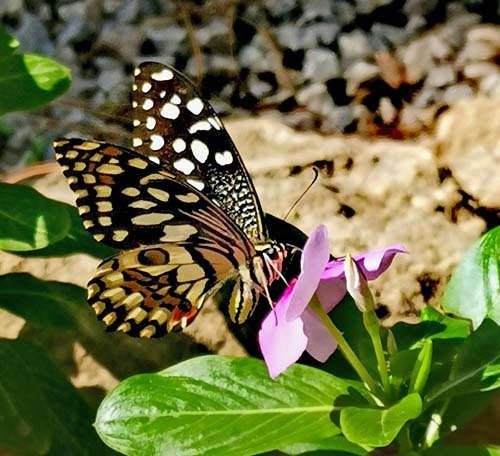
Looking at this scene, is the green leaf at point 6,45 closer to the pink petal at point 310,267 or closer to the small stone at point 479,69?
the pink petal at point 310,267

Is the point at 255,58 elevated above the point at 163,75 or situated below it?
below

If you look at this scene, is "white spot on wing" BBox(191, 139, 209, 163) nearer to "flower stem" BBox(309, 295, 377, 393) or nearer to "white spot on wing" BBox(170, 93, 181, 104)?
"white spot on wing" BBox(170, 93, 181, 104)

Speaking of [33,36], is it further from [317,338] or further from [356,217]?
[317,338]

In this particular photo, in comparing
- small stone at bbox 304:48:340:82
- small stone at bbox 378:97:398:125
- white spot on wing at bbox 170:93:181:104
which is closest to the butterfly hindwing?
white spot on wing at bbox 170:93:181:104

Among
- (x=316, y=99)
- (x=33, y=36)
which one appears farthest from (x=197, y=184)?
(x=33, y=36)

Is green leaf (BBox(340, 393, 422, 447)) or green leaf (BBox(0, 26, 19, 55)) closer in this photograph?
green leaf (BBox(340, 393, 422, 447))
